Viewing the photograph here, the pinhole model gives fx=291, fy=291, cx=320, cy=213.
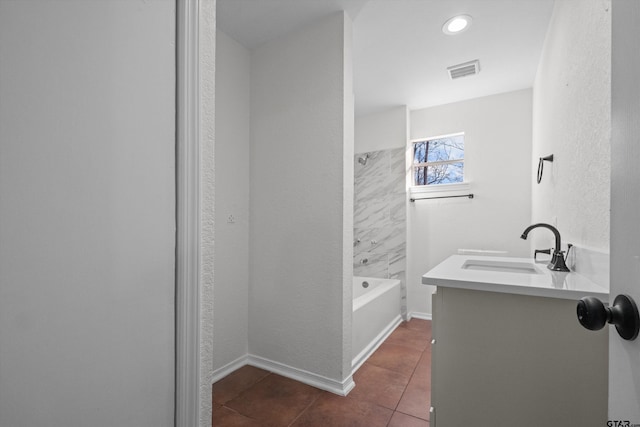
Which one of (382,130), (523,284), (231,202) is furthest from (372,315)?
(382,130)

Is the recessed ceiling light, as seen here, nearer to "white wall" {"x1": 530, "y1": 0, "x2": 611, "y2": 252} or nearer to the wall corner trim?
"white wall" {"x1": 530, "y1": 0, "x2": 611, "y2": 252}

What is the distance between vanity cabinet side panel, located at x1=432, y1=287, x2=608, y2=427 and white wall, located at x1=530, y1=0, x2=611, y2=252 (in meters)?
0.36

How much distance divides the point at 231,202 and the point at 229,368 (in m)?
1.22

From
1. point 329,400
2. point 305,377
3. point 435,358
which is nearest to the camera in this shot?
point 435,358

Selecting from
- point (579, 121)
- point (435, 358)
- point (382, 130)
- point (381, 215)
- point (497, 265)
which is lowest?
point (435, 358)

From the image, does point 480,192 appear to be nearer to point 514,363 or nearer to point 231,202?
point 514,363

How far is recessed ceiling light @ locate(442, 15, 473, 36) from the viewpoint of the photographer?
2.00 metres

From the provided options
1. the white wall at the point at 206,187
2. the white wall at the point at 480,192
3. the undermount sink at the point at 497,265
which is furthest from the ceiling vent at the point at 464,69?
the white wall at the point at 206,187

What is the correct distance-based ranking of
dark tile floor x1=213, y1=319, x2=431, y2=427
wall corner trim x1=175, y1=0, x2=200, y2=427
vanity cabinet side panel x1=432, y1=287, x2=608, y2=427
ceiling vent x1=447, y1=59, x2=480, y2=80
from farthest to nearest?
ceiling vent x1=447, y1=59, x2=480, y2=80
dark tile floor x1=213, y1=319, x2=431, y2=427
vanity cabinet side panel x1=432, y1=287, x2=608, y2=427
wall corner trim x1=175, y1=0, x2=200, y2=427

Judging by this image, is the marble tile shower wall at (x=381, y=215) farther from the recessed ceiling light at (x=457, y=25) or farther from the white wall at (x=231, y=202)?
the white wall at (x=231, y=202)

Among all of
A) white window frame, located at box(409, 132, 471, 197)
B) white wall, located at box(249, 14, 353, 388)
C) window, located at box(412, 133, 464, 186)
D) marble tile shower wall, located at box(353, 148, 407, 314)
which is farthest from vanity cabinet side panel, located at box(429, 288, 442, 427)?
window, located at box(412, 133, 464, 186)

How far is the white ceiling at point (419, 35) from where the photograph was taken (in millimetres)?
1896

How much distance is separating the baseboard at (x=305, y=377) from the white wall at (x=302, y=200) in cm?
3

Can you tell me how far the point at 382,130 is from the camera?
370cm
